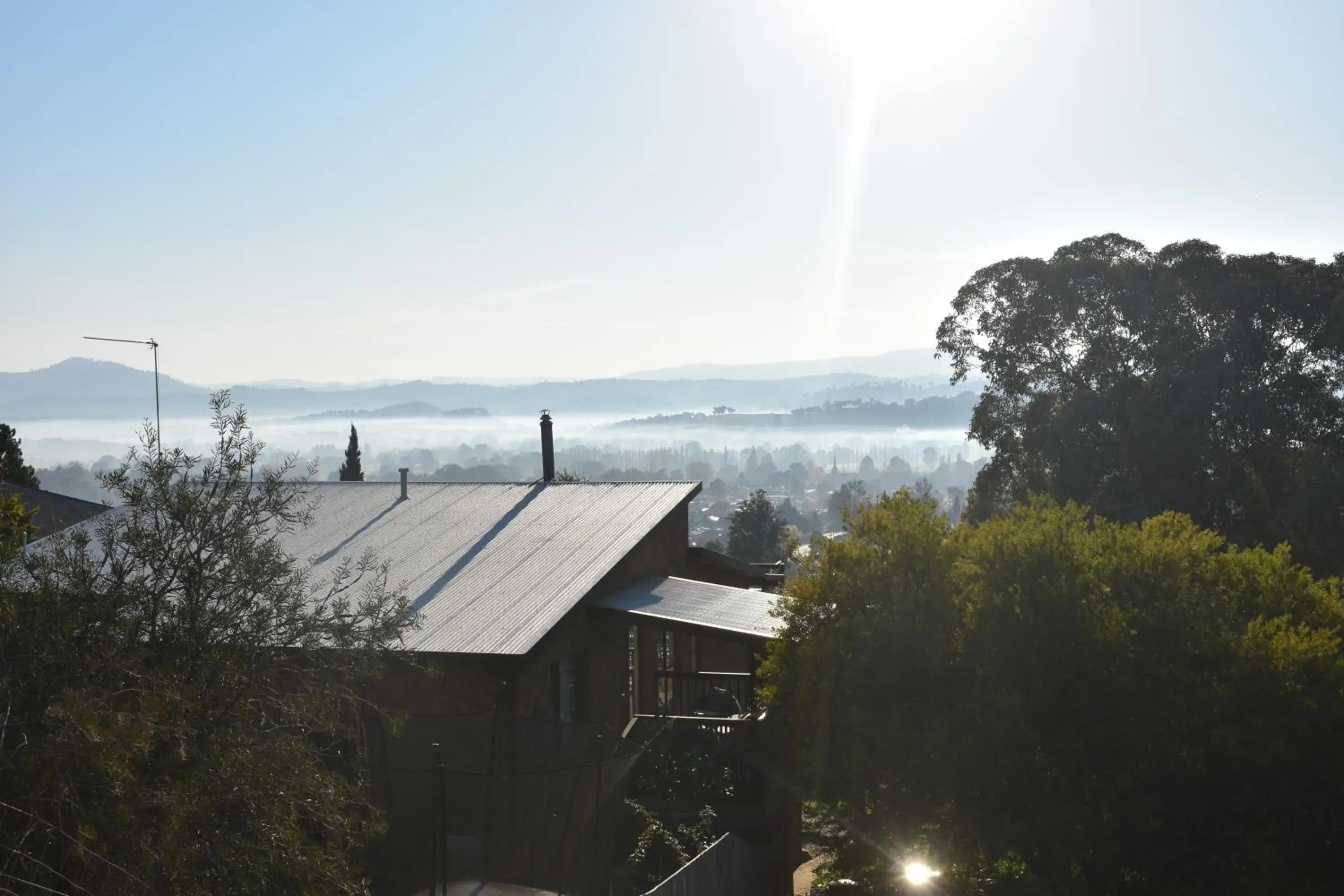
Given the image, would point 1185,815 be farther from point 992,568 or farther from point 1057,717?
point 992,568

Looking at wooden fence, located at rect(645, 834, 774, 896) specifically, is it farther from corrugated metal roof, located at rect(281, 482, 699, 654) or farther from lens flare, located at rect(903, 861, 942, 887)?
corrugated metal roof, located at rect(281, 482, 699, 654)

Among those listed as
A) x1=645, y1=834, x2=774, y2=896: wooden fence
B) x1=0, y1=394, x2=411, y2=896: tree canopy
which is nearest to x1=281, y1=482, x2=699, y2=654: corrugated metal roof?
x1=645, y1=834, x2=774, y2=896: wooden fence

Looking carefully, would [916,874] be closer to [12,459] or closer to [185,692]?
[185,692]

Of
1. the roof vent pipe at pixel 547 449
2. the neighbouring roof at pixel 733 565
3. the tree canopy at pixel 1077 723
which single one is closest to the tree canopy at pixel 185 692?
the tree canopy at pixel 1077 723

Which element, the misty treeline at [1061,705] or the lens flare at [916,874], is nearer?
the misty treeline at [1061,705]

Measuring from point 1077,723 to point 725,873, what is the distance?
378 centimetres

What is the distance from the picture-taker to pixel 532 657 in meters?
14.4

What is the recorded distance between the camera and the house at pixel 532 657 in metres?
9.59

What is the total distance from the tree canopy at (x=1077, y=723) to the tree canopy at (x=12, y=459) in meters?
25.5

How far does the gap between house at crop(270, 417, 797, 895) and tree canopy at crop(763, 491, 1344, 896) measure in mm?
2372

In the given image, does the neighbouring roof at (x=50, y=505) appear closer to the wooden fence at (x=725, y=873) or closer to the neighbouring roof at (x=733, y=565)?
the neighbouring roof at (x=733, y=565)

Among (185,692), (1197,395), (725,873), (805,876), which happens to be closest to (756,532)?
(1197,395)

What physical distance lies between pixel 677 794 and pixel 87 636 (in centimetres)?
839

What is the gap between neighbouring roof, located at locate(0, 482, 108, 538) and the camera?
940 inches
